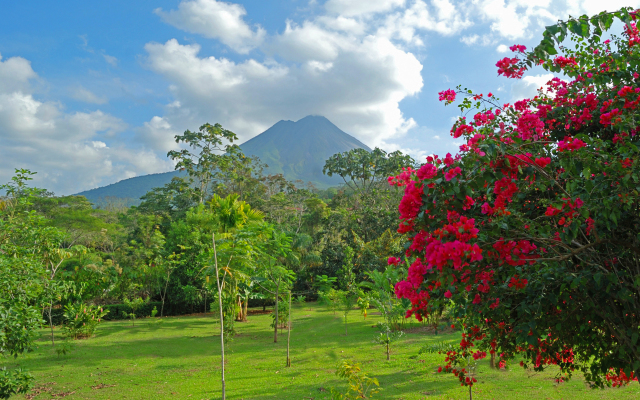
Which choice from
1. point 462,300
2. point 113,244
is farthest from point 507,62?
point 113,244

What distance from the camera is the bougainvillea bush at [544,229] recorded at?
2049 millimetres

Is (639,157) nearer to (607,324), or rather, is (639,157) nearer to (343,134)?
(607,324)

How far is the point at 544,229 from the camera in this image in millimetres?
2305

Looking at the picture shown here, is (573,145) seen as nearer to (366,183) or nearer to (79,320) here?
(79,320)

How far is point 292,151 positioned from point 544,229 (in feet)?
449

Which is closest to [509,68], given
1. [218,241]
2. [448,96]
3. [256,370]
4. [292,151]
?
[448,96]

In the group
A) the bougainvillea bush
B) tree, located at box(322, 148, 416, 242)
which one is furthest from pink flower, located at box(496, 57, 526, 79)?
tree, located at box(322, 148, 416, 242)

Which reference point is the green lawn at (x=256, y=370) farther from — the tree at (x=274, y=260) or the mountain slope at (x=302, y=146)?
the mountain slope at (x=302, y=146)

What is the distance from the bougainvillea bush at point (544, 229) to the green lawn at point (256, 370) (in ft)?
12.5

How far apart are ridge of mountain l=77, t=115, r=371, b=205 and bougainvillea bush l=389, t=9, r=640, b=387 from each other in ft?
370

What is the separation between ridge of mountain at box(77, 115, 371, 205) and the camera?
412 ft

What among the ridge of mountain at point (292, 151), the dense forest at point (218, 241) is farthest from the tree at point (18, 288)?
the ridge of mountain at point (292, 151)

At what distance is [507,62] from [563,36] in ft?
4.00

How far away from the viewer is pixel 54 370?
8375 mm
